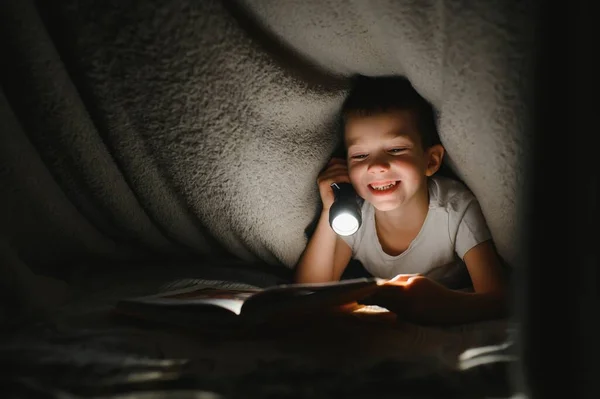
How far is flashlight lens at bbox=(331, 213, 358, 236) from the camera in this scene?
3.61 feet

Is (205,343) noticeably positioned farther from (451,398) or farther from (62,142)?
(62,142)

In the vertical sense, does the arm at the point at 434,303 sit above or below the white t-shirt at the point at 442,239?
below

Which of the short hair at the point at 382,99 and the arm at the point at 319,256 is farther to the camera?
the arm at the point at 319,256

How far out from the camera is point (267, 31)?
91 cm

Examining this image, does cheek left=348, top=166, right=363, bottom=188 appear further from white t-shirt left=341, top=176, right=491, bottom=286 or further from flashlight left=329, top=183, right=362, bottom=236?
white t-shirt left=341, top=176, right=491, bottom=286

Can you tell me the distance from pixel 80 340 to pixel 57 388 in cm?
14

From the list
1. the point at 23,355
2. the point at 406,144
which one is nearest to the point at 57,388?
the point at 23,355

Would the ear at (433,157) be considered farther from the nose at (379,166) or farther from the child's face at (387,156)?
the nose at (379,166)

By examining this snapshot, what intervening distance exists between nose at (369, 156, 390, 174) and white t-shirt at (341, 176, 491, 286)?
0.19m

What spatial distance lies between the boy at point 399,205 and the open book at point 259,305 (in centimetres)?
17

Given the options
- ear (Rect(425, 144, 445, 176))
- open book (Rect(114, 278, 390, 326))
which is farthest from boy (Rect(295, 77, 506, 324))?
open book (Rect(114, 278, 390, 326))

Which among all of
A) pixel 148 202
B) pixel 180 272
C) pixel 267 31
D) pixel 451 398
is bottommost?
pixel 451 398

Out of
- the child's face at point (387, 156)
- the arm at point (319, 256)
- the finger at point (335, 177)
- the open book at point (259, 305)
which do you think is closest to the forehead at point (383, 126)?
the child's face at point (387, 156)

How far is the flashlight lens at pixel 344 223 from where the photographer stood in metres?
1.10
